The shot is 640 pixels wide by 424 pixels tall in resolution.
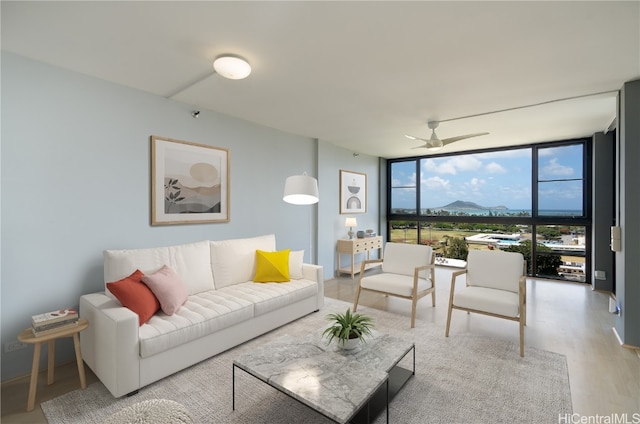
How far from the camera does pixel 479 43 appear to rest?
2297mm

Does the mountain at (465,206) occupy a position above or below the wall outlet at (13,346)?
above

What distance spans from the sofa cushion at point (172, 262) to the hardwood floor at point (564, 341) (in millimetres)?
907

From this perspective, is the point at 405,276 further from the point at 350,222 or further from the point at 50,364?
the point at 50,364

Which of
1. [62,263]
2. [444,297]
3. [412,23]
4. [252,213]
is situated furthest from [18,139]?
[444,297]

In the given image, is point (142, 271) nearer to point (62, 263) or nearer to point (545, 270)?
point (62, 263)

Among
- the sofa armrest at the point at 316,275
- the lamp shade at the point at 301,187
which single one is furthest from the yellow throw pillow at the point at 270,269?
the lamp shade at the point at 301,187

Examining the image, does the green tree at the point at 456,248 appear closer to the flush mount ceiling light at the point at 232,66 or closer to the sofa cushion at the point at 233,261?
the sofa cushion at the point at 233,261

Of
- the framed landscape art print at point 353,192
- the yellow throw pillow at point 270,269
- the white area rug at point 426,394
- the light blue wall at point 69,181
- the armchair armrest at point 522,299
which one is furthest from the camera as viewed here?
the framed landscape art print at point 353,192

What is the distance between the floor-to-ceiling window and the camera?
558 centimetres

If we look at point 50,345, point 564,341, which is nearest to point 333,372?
point 50,345

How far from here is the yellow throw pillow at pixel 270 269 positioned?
3.81m

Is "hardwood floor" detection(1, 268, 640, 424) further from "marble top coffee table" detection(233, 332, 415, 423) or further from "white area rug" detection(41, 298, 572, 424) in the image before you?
"marble top coffee table" detection(233, 332, 415, 423)

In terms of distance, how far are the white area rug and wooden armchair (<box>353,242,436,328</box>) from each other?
2.66 ft

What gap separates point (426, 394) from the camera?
2291mm
